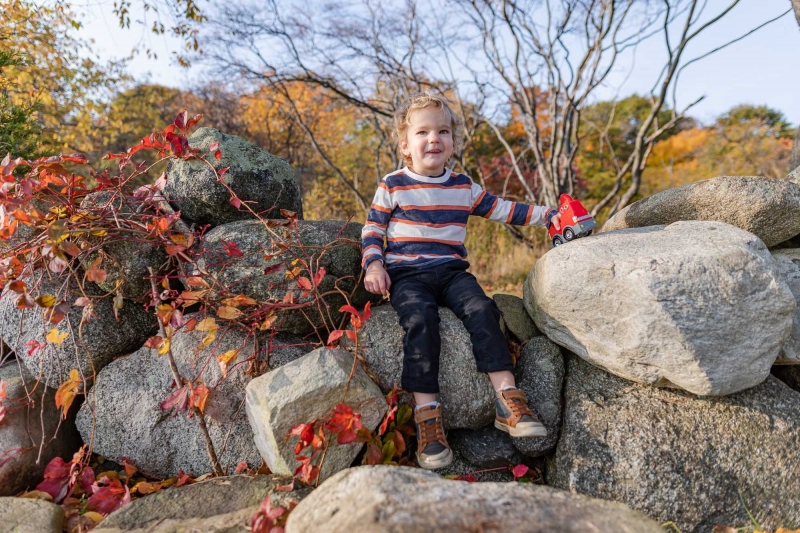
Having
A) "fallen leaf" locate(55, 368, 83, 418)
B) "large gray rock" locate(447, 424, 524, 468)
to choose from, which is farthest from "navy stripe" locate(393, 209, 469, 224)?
"fallen leaf" locate(55, 368, 83, 418)

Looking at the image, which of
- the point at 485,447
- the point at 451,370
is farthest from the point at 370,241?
the point at 485,447

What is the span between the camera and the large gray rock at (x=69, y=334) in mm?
2156

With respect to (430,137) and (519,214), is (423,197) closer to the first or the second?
(430,137)

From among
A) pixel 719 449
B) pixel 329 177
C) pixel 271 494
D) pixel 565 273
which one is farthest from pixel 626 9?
pixel 329 177

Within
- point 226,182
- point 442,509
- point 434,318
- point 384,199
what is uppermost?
point 226,182

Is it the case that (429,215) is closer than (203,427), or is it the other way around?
(203,427)

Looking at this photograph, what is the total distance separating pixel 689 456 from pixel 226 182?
2395 millimetres

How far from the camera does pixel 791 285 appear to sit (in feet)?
7.21

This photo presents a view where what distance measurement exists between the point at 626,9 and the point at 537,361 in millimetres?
4224

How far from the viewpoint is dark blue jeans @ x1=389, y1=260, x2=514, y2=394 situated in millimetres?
1989

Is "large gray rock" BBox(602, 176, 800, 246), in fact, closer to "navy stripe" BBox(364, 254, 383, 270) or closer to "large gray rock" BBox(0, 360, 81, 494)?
"navy stripe" BBox(364, 254, 383, 270)

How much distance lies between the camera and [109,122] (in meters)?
7.70

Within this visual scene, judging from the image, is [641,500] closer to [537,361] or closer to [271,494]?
[537,361]

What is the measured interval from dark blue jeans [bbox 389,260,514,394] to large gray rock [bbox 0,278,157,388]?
1.32 metres
